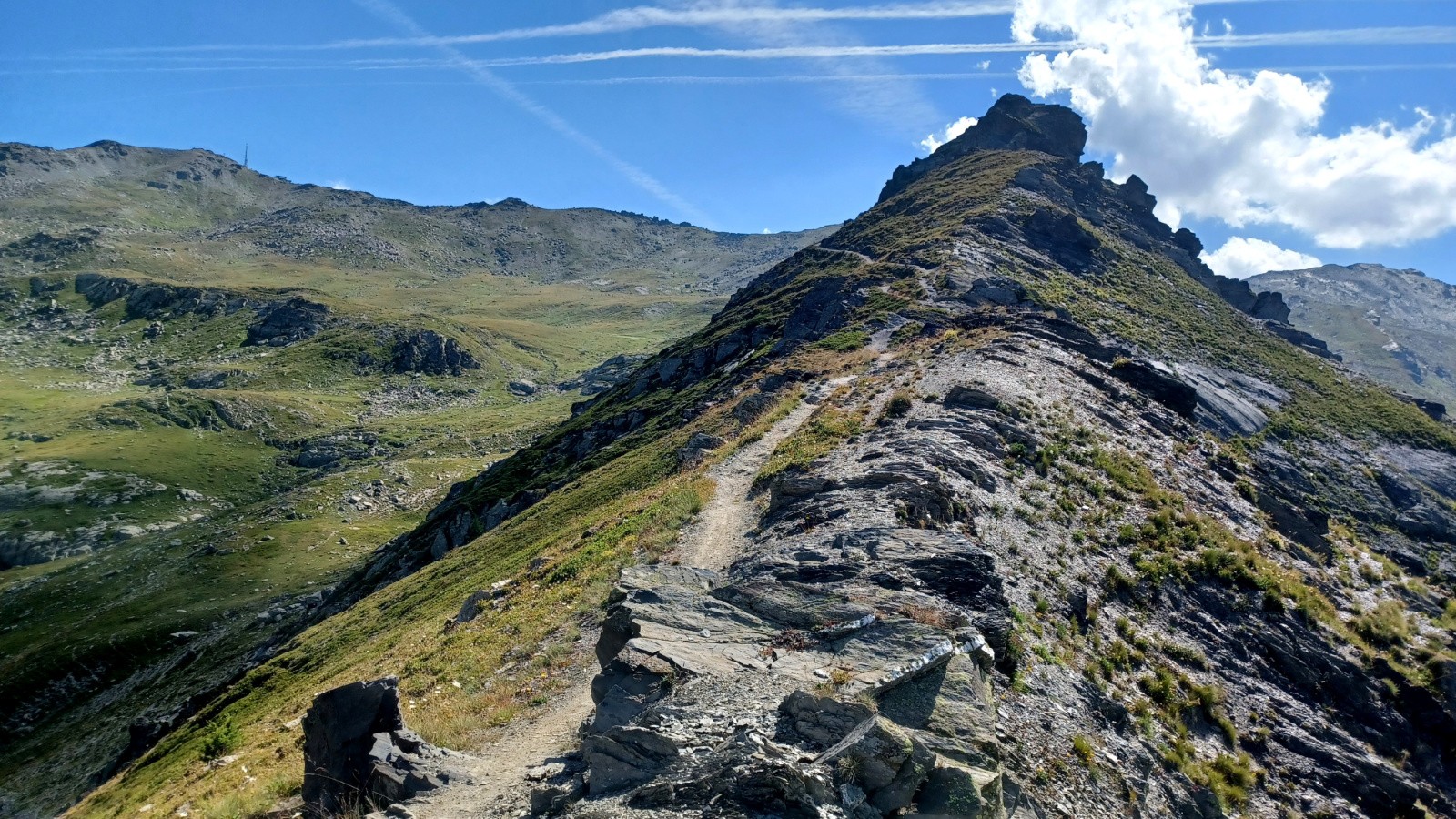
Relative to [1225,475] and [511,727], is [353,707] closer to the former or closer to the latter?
[511,727]

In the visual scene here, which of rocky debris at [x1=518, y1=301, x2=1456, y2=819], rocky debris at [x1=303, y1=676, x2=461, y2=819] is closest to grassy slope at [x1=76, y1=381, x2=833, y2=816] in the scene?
rocky debris at [x1=303, y1=676, x2=461, y2=819]

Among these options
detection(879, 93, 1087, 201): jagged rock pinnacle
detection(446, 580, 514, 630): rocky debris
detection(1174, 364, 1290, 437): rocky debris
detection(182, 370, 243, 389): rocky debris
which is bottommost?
detection(182, 370, 243, 389): rocky debris

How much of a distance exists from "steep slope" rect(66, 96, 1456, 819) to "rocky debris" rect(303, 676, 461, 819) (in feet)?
2.99

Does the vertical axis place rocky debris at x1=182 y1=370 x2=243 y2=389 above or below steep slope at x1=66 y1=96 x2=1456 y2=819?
below

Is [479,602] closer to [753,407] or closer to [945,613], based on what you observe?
[945,613]

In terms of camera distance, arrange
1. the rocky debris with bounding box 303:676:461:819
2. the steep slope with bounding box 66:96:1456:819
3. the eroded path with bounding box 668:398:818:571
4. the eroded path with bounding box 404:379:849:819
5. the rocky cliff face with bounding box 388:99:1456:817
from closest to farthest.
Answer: the rocky cliff face with bounding box 388:99:1456:817 < the steep slope with bounding box 66:96:1456:819 < the eroded path with bounding box 404:379:849:819 < the rocky debris with bounding box 303:676:461:819 < the eroded path with bounding box 668:398:818:571

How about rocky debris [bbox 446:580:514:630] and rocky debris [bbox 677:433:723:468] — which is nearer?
rocky debris [bbox 446:580:514:630]

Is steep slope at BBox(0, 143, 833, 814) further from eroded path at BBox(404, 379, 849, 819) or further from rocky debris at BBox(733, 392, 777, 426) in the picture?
eroded path at BBox(404, 379, 849, 819)

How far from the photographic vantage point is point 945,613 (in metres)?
17.5

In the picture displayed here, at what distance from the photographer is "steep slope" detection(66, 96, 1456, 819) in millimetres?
13180

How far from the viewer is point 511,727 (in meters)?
17.7

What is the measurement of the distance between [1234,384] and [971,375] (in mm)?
41524

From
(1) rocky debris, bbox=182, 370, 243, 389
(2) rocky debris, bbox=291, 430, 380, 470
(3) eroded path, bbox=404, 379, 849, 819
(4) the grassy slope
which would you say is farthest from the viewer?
(1) rocky debris, bbox=182, 370, 243, 389

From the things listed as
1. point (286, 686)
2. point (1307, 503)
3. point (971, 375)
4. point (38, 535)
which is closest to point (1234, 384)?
point (1307, 503)
